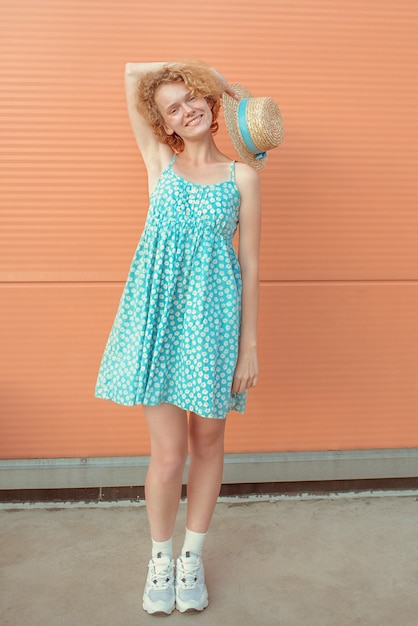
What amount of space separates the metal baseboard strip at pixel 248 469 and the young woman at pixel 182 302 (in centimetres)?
69

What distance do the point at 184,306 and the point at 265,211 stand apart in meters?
0.87

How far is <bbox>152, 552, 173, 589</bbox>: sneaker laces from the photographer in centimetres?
210

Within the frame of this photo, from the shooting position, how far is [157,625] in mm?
2016

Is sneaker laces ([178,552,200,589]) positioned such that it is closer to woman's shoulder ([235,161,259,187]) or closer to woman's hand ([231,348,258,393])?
woman's hand ([231,348,258,393])

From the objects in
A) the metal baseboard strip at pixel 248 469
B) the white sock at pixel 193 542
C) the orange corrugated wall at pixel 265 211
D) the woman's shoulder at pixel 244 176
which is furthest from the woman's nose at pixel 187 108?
the metal baseboard strip at pixel 248 469

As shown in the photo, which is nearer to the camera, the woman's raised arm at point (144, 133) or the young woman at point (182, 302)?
the young woman at point (182, 302)

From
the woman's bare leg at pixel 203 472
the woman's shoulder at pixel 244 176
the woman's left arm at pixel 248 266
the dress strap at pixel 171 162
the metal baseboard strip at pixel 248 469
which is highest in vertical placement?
the dress strap at pixel 171 162

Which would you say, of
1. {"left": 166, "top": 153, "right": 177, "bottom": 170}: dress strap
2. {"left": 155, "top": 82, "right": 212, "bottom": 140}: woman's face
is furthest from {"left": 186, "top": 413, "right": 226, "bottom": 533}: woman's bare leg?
{"left": 155, "top": 82, "right": 212, "bottom": 140}: woman's face

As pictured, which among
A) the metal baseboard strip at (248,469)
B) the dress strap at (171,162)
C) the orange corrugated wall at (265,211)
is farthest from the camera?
the metal baseboard strip at (248,469)

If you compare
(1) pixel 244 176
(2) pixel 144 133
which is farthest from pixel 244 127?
(2) pixel 144 133

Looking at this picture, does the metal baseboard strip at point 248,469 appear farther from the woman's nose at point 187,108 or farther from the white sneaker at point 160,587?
the woman's nose at point 187,108

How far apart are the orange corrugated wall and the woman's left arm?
683 millimetres

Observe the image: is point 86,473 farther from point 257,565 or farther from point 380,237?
point 380,237

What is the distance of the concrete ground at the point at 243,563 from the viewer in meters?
2.07
